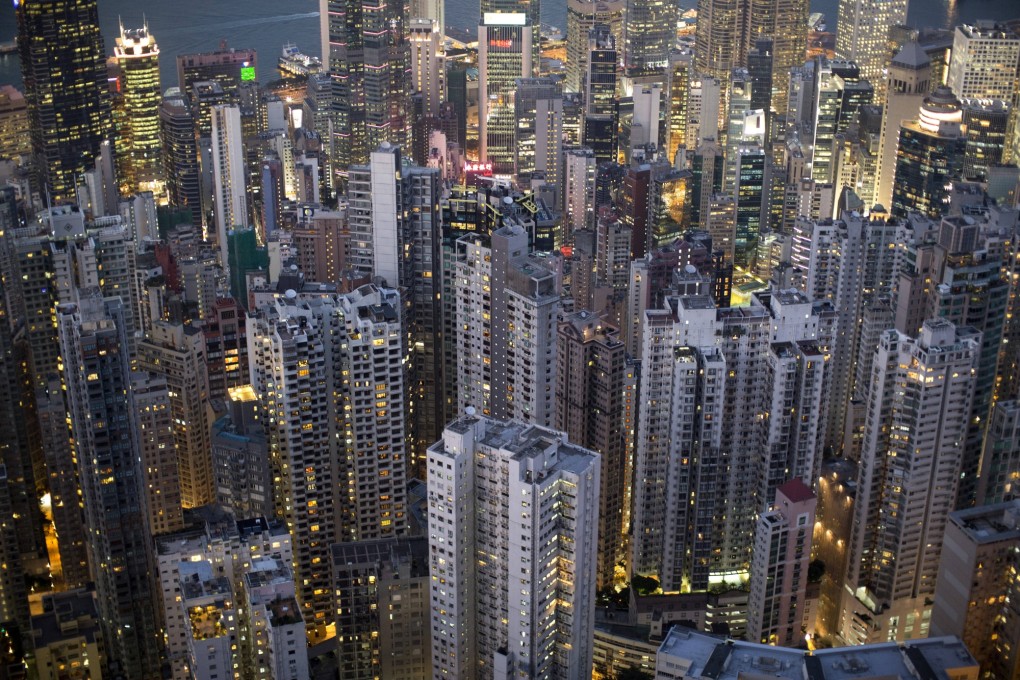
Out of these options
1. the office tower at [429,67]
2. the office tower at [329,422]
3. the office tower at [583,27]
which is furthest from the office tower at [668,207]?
the office tower at [329,422]

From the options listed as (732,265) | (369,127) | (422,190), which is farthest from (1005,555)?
(369,127)

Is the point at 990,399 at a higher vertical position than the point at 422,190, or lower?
lower

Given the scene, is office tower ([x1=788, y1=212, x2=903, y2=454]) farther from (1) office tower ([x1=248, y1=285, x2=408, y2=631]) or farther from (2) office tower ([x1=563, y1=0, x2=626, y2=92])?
(2) office tower ([x1=563, y1=0, x2=626, y2=92])

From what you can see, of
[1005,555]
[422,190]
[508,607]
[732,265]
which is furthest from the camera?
[732,265]

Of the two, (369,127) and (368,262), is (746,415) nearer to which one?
(368,262)

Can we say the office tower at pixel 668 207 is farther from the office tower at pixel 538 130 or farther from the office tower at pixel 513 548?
the office tower at pixel 513 548

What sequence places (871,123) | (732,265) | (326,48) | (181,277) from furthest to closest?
(326,48) < (871,123) < (732,265) < (181,277)

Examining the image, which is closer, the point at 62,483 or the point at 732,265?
the point at 62,483
